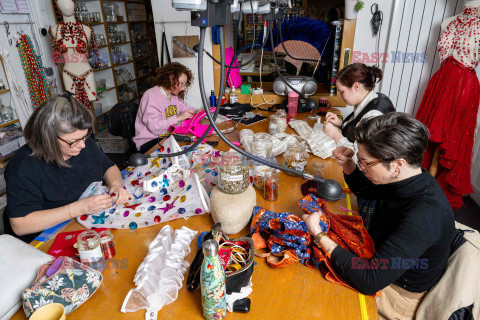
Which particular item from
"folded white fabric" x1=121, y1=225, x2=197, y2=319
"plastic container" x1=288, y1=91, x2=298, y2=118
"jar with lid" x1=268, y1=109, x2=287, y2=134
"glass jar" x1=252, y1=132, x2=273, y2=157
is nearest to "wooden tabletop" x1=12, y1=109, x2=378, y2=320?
"folded white fabric" x1=121, y1=225, x2=197, y2=319

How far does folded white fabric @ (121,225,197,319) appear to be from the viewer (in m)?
0.93

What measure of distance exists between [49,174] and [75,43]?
111 inches

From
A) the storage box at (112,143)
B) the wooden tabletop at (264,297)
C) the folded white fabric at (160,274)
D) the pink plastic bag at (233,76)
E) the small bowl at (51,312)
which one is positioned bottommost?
the storage box at (112,143)

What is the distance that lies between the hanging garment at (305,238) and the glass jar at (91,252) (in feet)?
1.84

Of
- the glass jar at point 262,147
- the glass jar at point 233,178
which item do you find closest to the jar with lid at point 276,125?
the glass jar at point 262,147

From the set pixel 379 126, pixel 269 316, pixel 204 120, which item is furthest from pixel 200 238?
pixel 204 120

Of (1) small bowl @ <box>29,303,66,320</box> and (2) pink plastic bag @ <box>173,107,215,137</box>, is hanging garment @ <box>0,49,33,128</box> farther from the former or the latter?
(1) small bowl @ <box>29,303,66,320</box>

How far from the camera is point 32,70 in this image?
332cm

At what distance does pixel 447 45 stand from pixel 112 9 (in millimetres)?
4512

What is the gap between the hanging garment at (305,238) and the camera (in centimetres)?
106

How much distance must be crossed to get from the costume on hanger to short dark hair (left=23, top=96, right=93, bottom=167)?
265 cm

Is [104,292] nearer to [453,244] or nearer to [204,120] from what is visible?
[453,244]

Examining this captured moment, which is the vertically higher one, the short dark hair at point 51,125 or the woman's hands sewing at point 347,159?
the short dark hair at point 51,125

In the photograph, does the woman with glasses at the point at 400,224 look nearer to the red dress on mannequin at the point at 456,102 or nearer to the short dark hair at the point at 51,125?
the short dark hair at the point at 51,125
